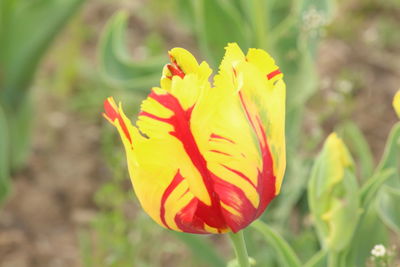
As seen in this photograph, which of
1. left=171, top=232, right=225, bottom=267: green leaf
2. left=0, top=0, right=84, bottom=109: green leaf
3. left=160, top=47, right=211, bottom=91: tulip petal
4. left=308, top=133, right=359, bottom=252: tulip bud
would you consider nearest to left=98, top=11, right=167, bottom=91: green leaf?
left=0, top=0, right=84, bottom=109: green leaf

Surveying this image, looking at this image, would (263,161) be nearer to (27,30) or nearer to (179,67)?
(179,67)

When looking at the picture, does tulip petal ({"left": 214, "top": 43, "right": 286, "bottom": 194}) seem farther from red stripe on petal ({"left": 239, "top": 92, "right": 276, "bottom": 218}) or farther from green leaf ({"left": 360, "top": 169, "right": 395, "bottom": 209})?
green leaf ({"left": 360, "top": 169, "right": 395, "bottom": 209})

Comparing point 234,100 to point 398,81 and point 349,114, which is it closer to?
point 349,114

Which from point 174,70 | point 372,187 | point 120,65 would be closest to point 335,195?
point 372,187

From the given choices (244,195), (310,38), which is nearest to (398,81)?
(310,38)

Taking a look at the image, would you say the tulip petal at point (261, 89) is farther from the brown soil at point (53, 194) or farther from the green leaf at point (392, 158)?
the brown soil at point (53, 194)

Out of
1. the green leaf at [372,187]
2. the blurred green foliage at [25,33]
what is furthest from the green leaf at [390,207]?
the blurred green foliage at [25,33]

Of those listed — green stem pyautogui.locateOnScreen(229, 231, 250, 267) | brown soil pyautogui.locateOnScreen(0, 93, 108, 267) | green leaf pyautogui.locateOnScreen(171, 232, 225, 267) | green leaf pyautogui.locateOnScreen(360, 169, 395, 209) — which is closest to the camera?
green stem pyautogui.locateOnScreen(229, 231, 250, 267)
